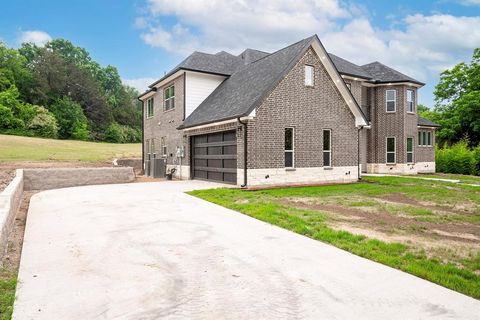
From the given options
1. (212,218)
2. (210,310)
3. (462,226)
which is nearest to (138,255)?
(210,310)

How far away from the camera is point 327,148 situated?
17.2m

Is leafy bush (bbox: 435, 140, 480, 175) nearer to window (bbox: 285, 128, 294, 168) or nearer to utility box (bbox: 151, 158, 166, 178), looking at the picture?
window (bbox: 285, 128, 294, 168)

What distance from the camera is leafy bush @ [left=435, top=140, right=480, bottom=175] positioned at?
2798 centimetres

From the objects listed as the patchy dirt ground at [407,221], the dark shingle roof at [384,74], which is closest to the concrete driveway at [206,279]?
the patchy dirt ground at [407,221]

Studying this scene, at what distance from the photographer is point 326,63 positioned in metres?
16.6

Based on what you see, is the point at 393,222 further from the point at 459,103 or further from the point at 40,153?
the point at 459,103

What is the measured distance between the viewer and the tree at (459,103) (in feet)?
117

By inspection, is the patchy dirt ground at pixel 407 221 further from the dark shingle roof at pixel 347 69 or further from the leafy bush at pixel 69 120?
the leafy bush at pixel 69 120

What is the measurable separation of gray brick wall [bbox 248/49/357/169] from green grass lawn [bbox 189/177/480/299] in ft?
→ 7.23

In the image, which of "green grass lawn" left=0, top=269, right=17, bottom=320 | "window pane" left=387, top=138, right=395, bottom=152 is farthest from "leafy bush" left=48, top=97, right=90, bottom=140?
"green grass lawn" left=0, top=269, right=17, bottom=320

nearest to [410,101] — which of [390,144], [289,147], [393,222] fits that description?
[390,144]

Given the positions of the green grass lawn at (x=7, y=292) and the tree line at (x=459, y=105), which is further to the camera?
the tree line at (x=459, y=105)

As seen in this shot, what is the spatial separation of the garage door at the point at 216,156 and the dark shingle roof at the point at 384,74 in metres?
14.0

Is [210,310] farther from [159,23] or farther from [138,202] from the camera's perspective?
[159,23]
